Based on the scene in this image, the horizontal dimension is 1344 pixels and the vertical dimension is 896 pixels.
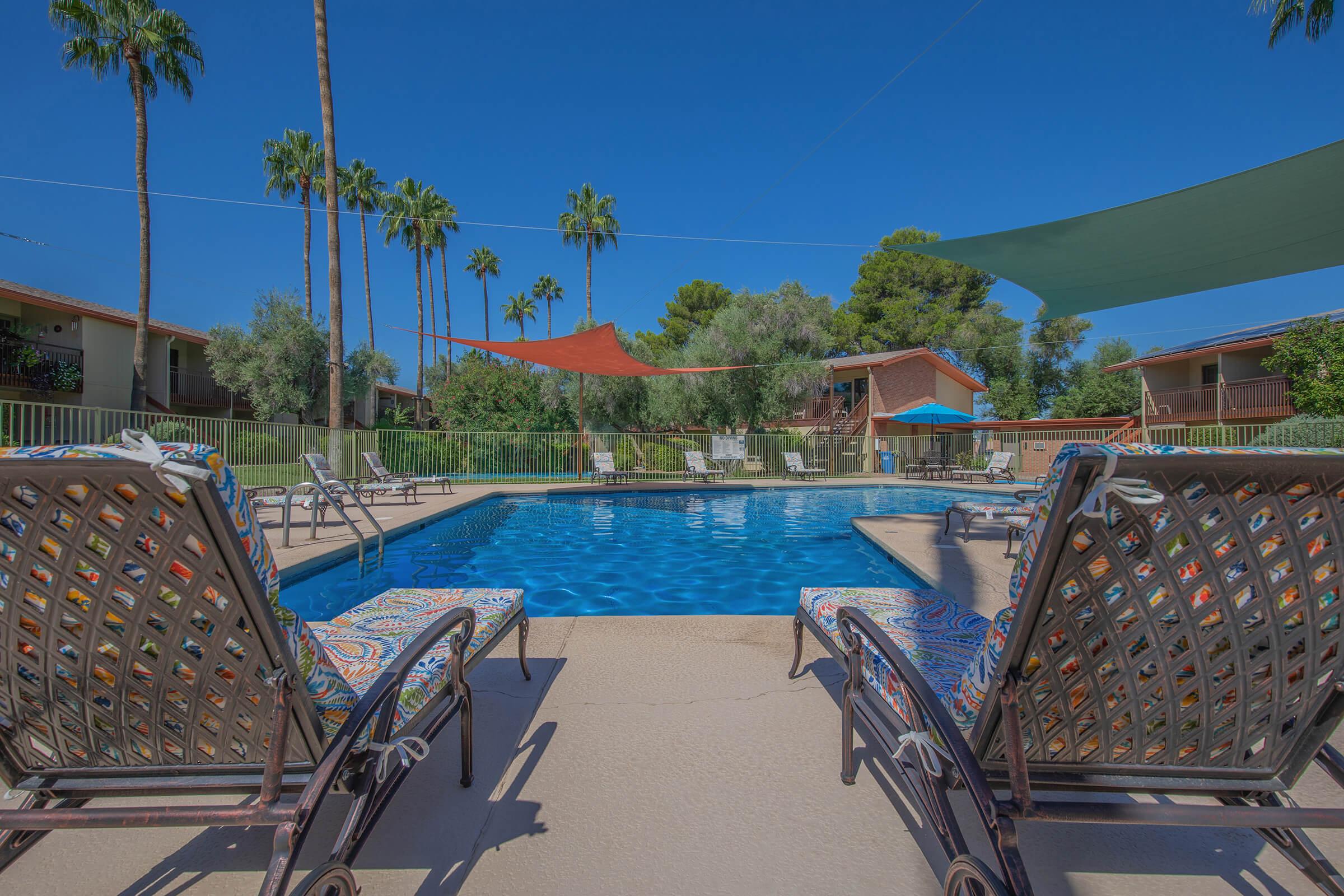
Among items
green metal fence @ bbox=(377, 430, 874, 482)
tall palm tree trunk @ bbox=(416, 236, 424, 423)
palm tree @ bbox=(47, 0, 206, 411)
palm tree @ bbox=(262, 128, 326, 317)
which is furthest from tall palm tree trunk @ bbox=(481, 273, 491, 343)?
green metal fence @ bbox=(377, 430, 874, 482)

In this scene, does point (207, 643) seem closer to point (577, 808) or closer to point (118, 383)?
point (577, 808)

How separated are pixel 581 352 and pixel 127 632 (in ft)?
35.8

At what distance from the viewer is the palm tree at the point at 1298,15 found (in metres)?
8.59

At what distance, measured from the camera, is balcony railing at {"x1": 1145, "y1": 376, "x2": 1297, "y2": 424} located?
15844 mm

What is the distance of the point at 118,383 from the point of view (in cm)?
1648

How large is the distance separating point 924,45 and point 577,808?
9790mm

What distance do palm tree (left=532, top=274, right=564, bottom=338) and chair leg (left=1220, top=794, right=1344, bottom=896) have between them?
40577 millimetres

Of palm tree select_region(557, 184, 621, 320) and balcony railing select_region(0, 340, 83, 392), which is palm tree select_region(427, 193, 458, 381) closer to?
palm tree select_region(557, 184, 621, 320)

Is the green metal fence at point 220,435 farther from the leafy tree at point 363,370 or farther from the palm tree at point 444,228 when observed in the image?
the palm tree at point 444,228

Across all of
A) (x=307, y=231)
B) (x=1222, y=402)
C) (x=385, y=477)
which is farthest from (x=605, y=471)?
(x=307, y=231)

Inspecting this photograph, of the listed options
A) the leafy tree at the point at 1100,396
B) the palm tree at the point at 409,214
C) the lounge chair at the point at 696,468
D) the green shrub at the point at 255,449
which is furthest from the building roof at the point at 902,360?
the palm tree at the point at 409,214

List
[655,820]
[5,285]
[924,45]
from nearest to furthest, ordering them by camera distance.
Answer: [655,820] → [924,45] → [5,285]

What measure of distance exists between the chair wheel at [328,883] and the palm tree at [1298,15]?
14.2m

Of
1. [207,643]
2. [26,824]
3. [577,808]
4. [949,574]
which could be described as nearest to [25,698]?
[26,824]
